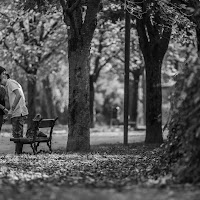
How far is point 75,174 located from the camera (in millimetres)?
11977

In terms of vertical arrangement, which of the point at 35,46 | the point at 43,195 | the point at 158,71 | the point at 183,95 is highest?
the point at 35,46

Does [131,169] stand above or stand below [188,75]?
below

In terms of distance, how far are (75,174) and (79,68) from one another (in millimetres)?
6935

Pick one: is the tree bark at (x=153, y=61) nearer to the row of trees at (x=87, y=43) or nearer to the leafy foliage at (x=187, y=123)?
the row of trees at (x=87, y=43)

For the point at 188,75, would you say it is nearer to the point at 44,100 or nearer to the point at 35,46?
the point at 35,46

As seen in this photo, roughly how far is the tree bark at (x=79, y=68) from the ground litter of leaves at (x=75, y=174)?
173 cm

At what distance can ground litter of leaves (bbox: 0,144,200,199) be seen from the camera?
877 centimetres

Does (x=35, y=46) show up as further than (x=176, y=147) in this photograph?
Yes

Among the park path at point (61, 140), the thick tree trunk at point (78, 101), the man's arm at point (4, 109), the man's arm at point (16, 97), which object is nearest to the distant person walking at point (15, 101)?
the man's arm at point (16, 97)

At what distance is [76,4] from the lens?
17.8m

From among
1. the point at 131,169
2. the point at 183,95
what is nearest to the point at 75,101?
the point at 131,169

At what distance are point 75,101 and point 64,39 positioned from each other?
759 inches

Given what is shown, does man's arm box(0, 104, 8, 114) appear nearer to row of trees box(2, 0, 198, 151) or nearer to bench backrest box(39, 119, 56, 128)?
bench backrest box(39, 119, 56, 128)

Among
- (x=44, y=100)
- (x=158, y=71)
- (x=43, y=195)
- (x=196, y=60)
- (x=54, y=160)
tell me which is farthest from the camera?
(x=44, y=100)
